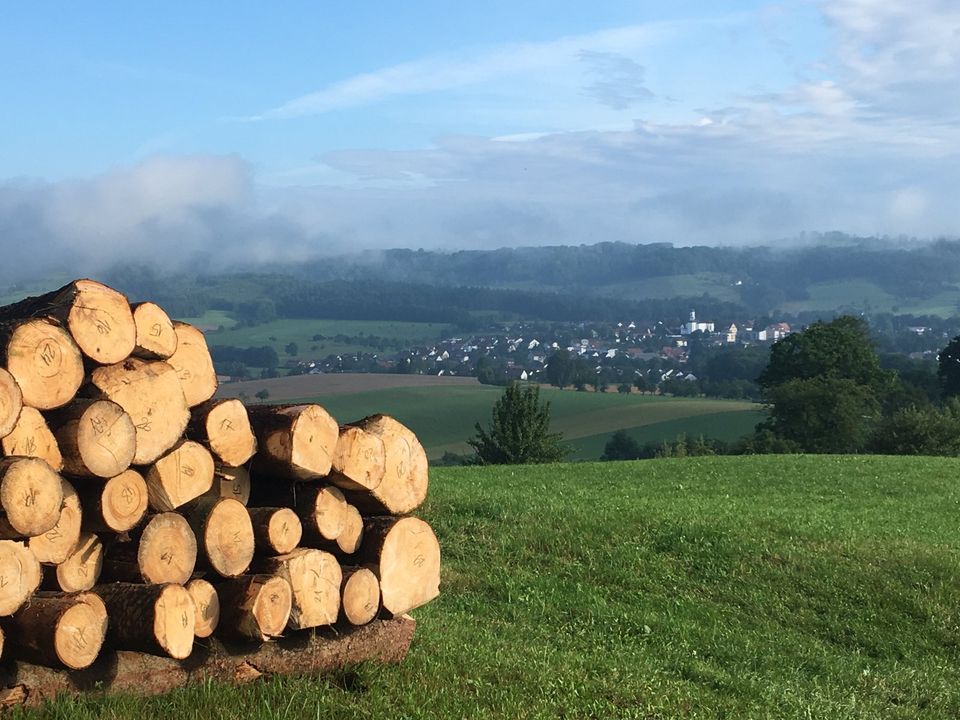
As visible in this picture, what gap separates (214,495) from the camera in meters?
8.83

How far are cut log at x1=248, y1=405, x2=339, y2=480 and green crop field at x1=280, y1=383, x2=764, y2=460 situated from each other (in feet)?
312

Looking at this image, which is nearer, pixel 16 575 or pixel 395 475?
pixel 16 575

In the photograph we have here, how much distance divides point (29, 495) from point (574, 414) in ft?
402

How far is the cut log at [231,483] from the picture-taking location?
29.2 feet

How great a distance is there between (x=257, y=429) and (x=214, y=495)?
659 millimetres

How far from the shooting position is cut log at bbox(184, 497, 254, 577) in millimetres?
8484

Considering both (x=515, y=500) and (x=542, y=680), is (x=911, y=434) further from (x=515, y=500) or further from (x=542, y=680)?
(x=542, y=680)

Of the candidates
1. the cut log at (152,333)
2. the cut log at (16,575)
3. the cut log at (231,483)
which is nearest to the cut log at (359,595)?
the cut log at (231,483)

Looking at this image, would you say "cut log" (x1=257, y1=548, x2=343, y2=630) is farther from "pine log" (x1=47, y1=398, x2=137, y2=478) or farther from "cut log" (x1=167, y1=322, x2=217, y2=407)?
"pine log" (x1=47, y1=398, x2=137, y2=478)

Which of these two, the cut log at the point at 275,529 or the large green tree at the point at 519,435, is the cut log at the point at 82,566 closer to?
the cut log at the point at 275,529

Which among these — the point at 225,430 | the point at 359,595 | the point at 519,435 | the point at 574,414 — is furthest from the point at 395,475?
the point at 574,414

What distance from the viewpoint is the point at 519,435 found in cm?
5794

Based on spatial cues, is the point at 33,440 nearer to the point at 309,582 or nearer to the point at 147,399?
the point at 147,399

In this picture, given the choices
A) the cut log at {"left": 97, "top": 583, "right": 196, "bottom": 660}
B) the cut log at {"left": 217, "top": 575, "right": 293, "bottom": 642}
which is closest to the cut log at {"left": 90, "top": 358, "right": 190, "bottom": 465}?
the cut log at {"left": 97, "top": 583, "right": 196, "bottom": 660}
